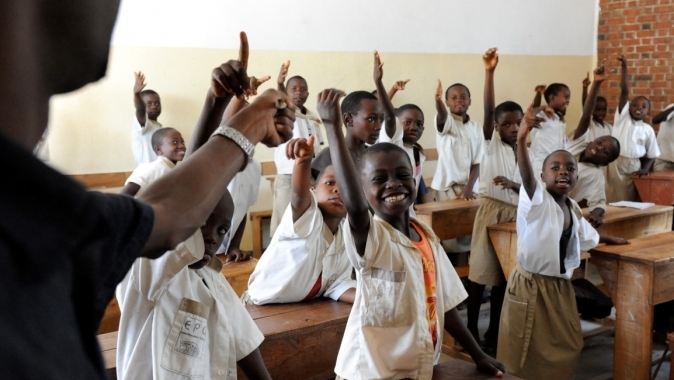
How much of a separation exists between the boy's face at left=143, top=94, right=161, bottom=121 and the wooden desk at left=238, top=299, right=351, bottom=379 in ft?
11.9

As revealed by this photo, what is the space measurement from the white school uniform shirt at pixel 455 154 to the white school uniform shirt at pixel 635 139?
6.80ft

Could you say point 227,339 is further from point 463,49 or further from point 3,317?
point 463,49

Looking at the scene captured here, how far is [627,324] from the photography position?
11.2 ft

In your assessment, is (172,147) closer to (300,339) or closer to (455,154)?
(300,339)

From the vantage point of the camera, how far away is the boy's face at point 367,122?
151 inches

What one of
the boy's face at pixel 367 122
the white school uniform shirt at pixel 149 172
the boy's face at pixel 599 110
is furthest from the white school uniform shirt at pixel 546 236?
the boy's face at pixel 599 110

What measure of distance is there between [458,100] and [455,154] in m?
0.73

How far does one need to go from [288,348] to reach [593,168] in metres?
3.78

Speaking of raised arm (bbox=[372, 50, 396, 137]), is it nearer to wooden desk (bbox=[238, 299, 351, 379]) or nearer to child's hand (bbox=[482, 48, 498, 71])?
child's hand (bbox=[482, 48, 498, 71])

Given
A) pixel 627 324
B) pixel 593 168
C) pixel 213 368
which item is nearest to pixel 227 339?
pixel 213 368

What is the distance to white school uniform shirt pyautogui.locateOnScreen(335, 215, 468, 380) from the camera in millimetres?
1910

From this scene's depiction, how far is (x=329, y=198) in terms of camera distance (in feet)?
8.37

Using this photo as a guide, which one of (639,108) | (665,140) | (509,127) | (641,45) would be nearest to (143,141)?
(509,127)

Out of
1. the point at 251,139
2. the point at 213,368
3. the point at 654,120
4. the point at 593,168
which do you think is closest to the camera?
the point at 251,139
